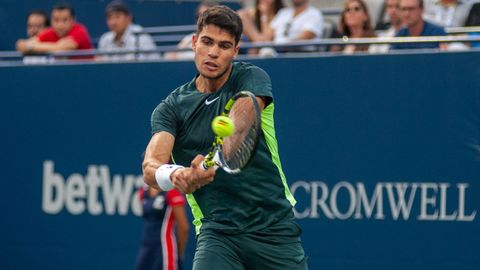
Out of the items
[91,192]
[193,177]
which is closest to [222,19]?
[193,177]

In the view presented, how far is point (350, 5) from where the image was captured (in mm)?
10047

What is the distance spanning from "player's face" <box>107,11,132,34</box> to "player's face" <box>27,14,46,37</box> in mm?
1150

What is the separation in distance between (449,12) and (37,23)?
4.84 meters

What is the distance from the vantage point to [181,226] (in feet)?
31.4

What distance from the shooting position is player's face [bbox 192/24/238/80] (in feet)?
18.9

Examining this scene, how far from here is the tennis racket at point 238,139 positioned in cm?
534

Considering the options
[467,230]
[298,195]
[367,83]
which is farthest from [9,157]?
[467,230]

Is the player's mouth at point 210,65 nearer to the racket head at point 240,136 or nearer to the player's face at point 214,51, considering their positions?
the player's face at point 214,51

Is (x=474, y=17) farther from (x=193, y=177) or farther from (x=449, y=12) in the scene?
(x=193, y=177)

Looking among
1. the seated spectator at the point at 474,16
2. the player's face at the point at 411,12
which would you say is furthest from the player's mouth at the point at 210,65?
the seated spectator at the point at 474,16

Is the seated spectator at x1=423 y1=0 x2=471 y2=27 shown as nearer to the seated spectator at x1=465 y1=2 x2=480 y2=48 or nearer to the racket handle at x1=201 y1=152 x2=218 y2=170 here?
the seated spectator at x1=465 y1=2 x2=480 y2=48

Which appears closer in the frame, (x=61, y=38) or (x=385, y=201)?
(x=385, y=201)

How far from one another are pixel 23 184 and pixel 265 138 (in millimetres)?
5905

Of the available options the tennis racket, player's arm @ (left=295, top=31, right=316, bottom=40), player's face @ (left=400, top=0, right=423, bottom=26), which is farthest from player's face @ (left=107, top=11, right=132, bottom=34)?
the tennis racket
